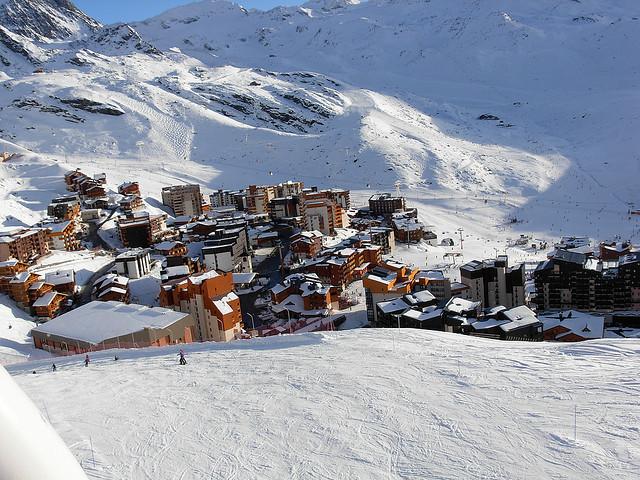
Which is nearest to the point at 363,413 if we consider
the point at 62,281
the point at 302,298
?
the point at 302,298

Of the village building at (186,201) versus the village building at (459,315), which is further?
the village building at (186,201)

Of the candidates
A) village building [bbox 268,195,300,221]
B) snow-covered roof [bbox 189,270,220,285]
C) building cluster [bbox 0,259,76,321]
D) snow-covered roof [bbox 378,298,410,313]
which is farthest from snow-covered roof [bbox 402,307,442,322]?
village building [bbox 268,195,300,221]

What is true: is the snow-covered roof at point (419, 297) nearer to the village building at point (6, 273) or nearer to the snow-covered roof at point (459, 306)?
the snow-covered roof at point (459, 306)

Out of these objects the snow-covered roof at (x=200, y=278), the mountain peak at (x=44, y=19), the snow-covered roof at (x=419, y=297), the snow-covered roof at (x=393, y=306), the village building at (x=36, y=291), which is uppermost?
the mountain peak at (x=44, y=19)

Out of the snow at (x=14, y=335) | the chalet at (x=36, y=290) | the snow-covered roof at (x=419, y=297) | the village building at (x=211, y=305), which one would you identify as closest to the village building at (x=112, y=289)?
the chalet at (x=36, y=290)

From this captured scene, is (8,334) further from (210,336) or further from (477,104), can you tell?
(477,104)

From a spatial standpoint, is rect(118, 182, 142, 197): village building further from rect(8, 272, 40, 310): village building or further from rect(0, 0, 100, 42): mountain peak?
rect(0, 0, 100, 42): mountain peak

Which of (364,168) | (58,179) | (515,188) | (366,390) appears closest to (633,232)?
(515,188)
